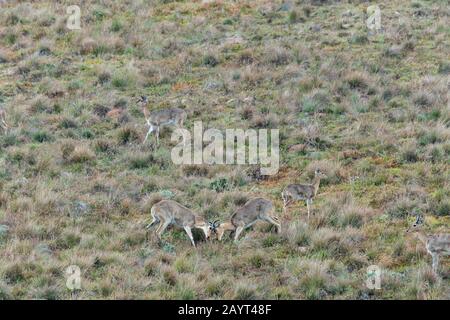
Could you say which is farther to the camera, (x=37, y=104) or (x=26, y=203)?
(x=37, y=104)

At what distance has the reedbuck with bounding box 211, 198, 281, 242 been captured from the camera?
1384 centimetres

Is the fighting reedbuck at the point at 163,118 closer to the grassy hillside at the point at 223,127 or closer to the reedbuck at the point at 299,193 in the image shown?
the grassy hillside at the point at 223,127

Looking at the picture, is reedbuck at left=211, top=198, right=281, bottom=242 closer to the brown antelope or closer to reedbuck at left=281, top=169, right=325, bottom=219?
reedbuck at left=281, top=169, right=325, bottom=219

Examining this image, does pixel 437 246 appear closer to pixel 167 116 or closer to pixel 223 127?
pixel 223 127

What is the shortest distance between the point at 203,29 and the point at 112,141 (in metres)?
9.27

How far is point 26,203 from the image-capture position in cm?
1493

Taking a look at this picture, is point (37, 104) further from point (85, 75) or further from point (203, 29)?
point (203, 29)

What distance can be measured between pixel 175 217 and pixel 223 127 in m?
6.07

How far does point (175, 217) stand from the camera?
45.9ft

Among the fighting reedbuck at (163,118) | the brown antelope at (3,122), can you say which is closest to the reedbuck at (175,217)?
the fighting reedbuck at (163,118)

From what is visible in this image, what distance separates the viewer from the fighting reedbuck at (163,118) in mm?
19125

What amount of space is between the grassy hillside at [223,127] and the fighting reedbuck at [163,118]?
0.37 m

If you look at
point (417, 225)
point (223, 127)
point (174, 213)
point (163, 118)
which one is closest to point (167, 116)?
point (163, 118)
